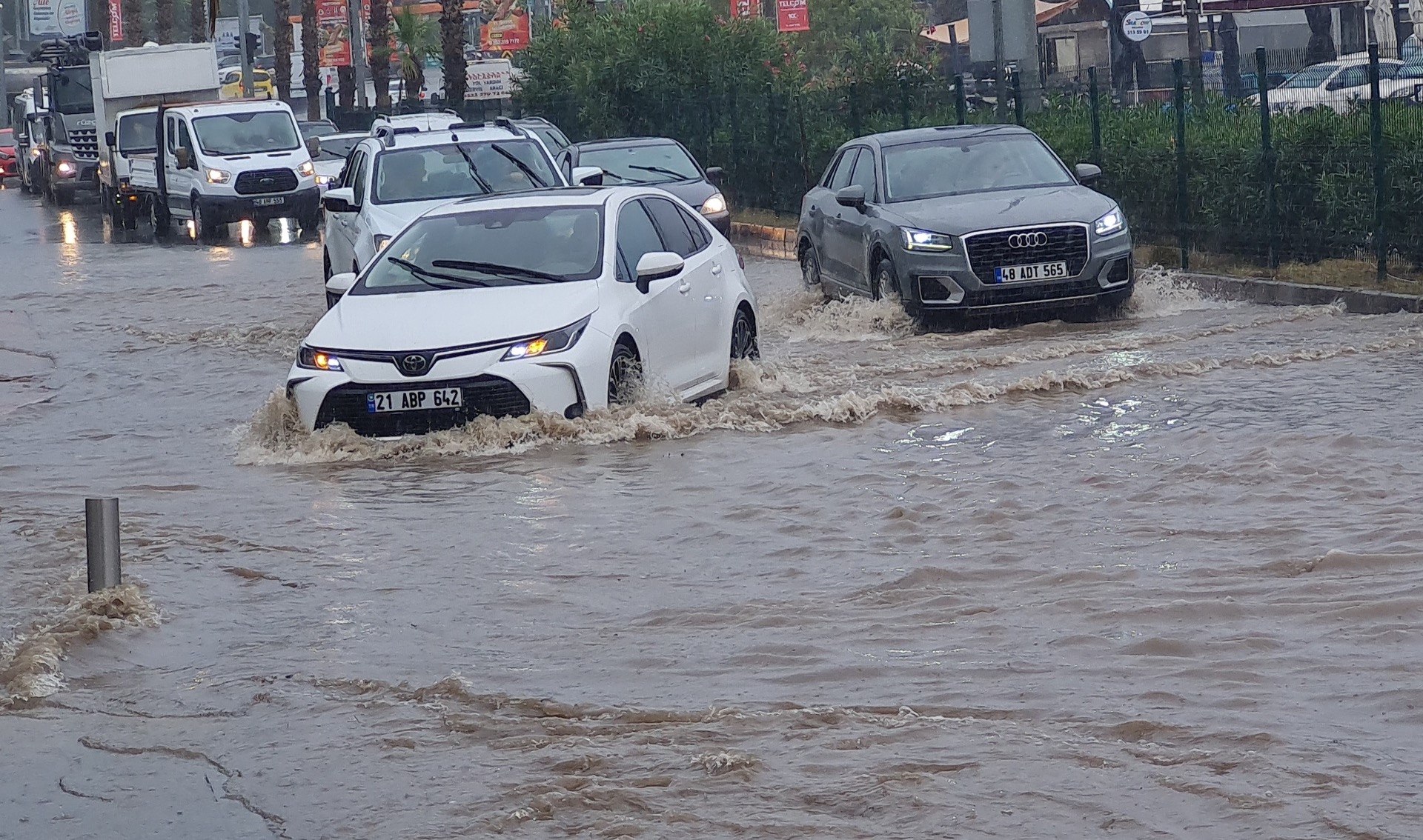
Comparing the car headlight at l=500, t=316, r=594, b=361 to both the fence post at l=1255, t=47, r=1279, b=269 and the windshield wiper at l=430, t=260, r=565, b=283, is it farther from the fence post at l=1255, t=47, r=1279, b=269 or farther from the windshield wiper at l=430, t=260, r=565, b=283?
the fence post at l=1255, t=47, r=1279, b=269

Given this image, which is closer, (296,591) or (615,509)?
(296,591)

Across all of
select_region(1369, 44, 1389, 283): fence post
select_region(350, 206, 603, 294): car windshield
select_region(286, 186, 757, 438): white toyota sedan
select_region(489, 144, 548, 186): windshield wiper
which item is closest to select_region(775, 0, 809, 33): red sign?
select_region(489, 144, 548, 186): windshield wiper

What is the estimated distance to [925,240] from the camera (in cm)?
1485

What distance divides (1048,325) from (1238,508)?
23.0ft

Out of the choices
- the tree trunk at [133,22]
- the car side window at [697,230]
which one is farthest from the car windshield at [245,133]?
the tree trunk at [133,22]

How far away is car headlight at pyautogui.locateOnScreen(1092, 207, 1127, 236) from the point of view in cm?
1474

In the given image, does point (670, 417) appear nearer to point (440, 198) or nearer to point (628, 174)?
point (440, 198)

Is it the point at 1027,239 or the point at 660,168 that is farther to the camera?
the point at 660,168

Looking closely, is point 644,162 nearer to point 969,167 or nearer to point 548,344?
point 969,167

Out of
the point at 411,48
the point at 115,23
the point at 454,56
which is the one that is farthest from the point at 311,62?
the point at 454,56

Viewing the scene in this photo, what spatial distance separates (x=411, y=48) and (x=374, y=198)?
40.4 m

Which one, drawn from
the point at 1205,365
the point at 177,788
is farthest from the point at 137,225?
the point at 177,788

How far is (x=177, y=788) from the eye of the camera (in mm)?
5293

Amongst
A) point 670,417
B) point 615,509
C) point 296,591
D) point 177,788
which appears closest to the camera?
point 177,788
